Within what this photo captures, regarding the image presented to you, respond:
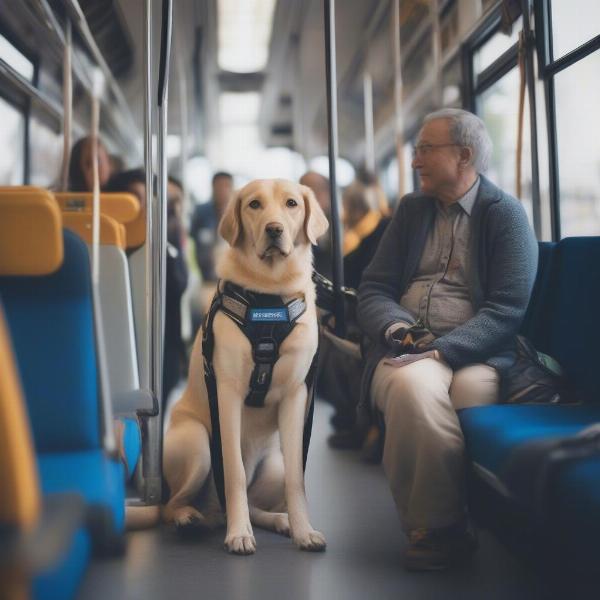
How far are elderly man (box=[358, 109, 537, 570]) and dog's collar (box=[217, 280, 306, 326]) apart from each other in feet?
1.16

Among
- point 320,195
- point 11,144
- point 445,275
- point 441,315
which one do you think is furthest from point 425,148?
point 11,144

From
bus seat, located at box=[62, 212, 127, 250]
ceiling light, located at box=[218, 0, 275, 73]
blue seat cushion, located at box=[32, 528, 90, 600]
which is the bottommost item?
blue seat cushion, located at box=[32, 528, 90, 600]

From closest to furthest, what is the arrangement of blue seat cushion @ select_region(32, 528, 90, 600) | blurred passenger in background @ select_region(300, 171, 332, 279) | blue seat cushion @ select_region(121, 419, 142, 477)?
blue seat cushion @ select_region(32, 528, 90, 600), blue seat cushion @ select_region(121, 419, 142, 477), blurred passenger in background @ select_region(300, 171, 332, 279)

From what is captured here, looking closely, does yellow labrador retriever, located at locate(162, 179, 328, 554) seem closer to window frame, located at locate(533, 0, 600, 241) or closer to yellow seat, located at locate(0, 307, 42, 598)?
window frame, located at locate(533, 0, 600, 241)

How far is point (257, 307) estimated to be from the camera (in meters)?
2.99

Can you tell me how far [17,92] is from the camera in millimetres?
5344

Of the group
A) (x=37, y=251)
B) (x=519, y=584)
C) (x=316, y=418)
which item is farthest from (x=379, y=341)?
(x=316, y=418)

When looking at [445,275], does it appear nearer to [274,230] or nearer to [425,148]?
[425,148]

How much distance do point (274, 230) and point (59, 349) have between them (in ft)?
3.19

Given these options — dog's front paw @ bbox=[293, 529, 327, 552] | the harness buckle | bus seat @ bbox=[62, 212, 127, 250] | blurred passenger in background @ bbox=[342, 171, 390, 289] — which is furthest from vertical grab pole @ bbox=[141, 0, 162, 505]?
blurred passenger in background @ bbox=[342, 171, 390, 289]

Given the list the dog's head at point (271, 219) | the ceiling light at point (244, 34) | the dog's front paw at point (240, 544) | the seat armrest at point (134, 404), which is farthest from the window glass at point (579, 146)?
the ceiling light at point (244, 34)

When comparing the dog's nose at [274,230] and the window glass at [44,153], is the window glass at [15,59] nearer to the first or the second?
the window glass at [44,153]

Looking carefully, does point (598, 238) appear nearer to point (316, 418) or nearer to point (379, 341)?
point (379, 341)

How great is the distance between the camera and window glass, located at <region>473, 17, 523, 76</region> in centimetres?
420
